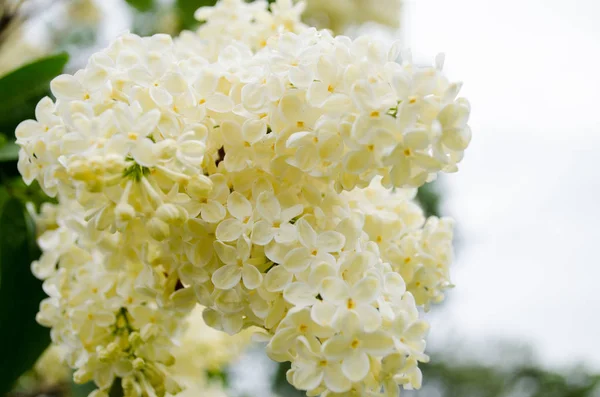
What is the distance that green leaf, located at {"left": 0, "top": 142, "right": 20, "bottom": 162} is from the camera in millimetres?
909

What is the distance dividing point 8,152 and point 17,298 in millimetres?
204

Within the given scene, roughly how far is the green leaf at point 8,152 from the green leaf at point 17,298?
2.9 inches

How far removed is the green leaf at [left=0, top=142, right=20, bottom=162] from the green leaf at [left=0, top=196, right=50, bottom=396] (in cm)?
7

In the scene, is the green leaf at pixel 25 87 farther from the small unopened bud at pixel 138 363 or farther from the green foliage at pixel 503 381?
the green foliage at pixel 503 381

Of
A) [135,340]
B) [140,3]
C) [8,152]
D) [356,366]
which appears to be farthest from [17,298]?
[140,3]

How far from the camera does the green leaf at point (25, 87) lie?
902mm

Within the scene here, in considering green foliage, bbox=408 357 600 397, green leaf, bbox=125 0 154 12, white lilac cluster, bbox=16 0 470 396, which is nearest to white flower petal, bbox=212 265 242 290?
white lilac cluster, bbox=16 0 470 396

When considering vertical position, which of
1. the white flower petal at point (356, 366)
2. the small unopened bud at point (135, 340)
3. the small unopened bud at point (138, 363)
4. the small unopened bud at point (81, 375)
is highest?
the white flower petal at point (356, 366)

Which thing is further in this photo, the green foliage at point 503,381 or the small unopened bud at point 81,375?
the green foliage at point 503,381

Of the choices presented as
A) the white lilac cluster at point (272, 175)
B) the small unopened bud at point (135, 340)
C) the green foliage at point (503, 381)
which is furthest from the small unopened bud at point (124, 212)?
the green foliage at point (503, 381)

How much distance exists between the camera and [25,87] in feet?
3.02

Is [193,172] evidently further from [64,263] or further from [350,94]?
[64,263]

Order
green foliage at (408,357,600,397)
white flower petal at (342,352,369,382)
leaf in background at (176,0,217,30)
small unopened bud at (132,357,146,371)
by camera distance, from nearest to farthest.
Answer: white flower petal at (342,352,369,382) → small unopened bud at (132,357,146,371) → leaf in background at (176,0,217,30) → green foliage at (408,357,600,397)

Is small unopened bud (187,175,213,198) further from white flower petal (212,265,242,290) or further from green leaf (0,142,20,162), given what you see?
green leaf (0,142,20,162)
